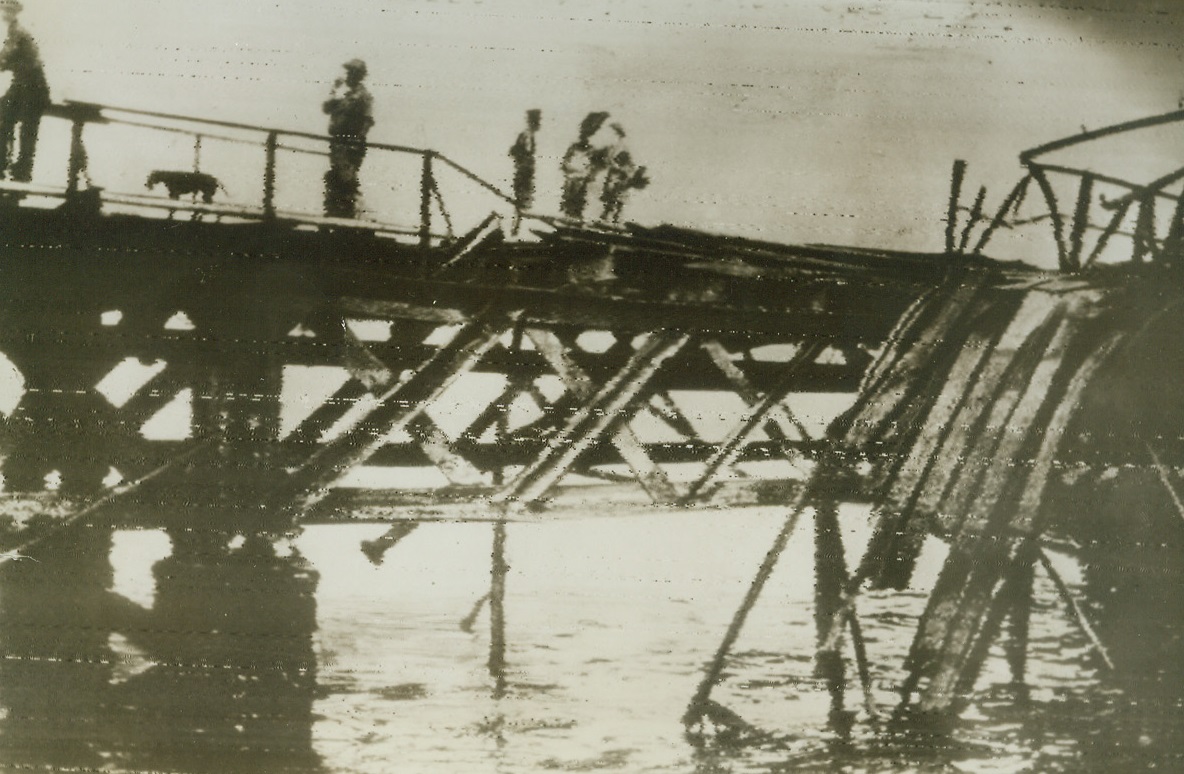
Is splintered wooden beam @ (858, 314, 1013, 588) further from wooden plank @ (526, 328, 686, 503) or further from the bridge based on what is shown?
wooden plank @ (526, 328, 686, 503)

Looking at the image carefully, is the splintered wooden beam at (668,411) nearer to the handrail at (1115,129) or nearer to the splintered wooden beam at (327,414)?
the splintered wooden beam at (327,414)

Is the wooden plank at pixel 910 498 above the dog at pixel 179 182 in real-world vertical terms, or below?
below

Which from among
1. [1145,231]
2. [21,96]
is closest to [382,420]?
[21,96]

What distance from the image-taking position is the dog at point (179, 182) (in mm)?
1791

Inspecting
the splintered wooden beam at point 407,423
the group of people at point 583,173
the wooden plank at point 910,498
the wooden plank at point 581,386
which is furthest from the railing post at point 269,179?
the wooden plank at point 910,498

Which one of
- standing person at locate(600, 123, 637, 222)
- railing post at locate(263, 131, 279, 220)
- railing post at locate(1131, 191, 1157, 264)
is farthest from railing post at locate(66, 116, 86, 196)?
railing post at locate(1131, 191, 1157, 264)

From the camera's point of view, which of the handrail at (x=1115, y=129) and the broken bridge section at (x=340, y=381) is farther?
the handrail at (x=1115, y=129)

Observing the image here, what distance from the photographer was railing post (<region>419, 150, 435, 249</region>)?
71.4 inches

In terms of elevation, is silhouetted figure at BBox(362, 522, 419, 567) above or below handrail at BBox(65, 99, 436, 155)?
below

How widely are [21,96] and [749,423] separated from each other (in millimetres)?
1959

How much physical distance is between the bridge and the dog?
0.03m

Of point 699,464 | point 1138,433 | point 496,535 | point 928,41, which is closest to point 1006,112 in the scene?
point 928,41

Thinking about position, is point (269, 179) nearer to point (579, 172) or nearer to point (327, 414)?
point (327, 414)

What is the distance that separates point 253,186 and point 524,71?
2.39 ft
